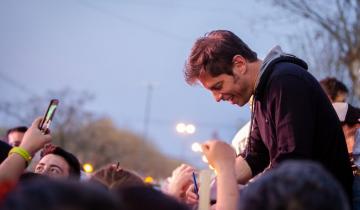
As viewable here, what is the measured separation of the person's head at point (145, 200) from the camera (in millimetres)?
1729

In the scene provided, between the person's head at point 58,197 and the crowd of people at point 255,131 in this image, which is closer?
the person's head at point 58,197

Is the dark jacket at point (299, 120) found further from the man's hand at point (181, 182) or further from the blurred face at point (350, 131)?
the blurred face at point (350, 131)

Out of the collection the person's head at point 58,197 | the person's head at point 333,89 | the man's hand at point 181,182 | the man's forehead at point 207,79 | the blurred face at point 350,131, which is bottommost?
the person's head at point 58,197

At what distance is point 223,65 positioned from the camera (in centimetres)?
348

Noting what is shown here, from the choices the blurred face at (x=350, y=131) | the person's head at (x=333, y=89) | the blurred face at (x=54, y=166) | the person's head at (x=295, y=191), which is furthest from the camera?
the person's head at (x=333, y=89)

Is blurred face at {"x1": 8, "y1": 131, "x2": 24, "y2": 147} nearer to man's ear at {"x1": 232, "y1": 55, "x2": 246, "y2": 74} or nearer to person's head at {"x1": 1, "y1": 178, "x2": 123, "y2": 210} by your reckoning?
man's ear at {"x1": 232, "y1": 55, "x2": 246, "y2": 74}

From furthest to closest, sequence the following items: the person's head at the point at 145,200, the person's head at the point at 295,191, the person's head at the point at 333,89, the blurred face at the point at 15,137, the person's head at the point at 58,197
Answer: the blurred face at the point at 15,137, the person's head at the point at 333,89, the person's head at the point at 145,200, the person's head at the point at 295,191, the person's head at the point at 58,197

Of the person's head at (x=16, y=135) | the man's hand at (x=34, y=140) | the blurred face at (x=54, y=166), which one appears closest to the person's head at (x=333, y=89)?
the blurred face at (x=54, y=166)

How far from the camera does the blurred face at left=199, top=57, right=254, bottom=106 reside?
352 cm

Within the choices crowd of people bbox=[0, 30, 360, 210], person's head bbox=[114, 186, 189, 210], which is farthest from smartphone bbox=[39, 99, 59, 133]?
person's head bbox=[114, 186, 189, 210]

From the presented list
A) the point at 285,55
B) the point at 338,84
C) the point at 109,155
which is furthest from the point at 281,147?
the point at 109,155

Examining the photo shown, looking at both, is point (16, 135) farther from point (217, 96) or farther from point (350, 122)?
point (217, 96)

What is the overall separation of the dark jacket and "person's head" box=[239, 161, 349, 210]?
133 cm

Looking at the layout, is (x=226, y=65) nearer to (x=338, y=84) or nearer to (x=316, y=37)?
(x=338, y=84)
